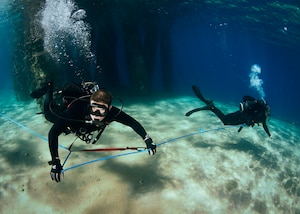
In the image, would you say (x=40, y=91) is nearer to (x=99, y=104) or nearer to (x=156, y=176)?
(x=99, y=104)

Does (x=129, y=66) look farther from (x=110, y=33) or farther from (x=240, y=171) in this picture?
(x=240, y=171)

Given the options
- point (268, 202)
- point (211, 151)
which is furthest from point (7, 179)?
point (268, 202)

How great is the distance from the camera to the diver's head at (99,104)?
423cm

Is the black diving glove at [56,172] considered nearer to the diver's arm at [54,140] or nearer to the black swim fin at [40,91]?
the diver's arm at [54,140]

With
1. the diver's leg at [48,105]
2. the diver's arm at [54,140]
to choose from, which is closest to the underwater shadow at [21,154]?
the diver's leg at [48,105]

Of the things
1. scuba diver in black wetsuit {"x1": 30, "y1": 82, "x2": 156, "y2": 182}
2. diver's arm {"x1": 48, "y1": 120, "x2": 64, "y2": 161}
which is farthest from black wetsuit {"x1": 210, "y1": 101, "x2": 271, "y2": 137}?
diver's arm {"x1": 48, "y1": 120, "x2": 64, "y2": 161}

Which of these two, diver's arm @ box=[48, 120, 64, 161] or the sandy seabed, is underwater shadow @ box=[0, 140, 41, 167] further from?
diver's arm @ box=[48, 120, 64, 161]

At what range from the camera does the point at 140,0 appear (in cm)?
1728

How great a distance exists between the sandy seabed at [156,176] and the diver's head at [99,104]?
5.92 ft

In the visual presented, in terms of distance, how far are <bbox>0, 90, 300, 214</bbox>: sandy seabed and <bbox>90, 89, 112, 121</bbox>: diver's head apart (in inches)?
71.0

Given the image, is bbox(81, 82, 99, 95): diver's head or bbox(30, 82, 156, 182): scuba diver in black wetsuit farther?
bbox(81, 82, 99, 95): diver's head

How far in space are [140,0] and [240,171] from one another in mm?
14842

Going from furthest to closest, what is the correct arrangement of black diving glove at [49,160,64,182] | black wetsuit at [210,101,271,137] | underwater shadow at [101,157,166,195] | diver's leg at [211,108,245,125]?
→ 1. diver's leg at [211,108,245,125]
2. black wetsuit at [210,101,271,137]
3. underwater shadow at [101,157,166,195]
4. black diving glove at [49,160,64,182]

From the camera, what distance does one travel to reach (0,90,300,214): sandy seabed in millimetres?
5129
